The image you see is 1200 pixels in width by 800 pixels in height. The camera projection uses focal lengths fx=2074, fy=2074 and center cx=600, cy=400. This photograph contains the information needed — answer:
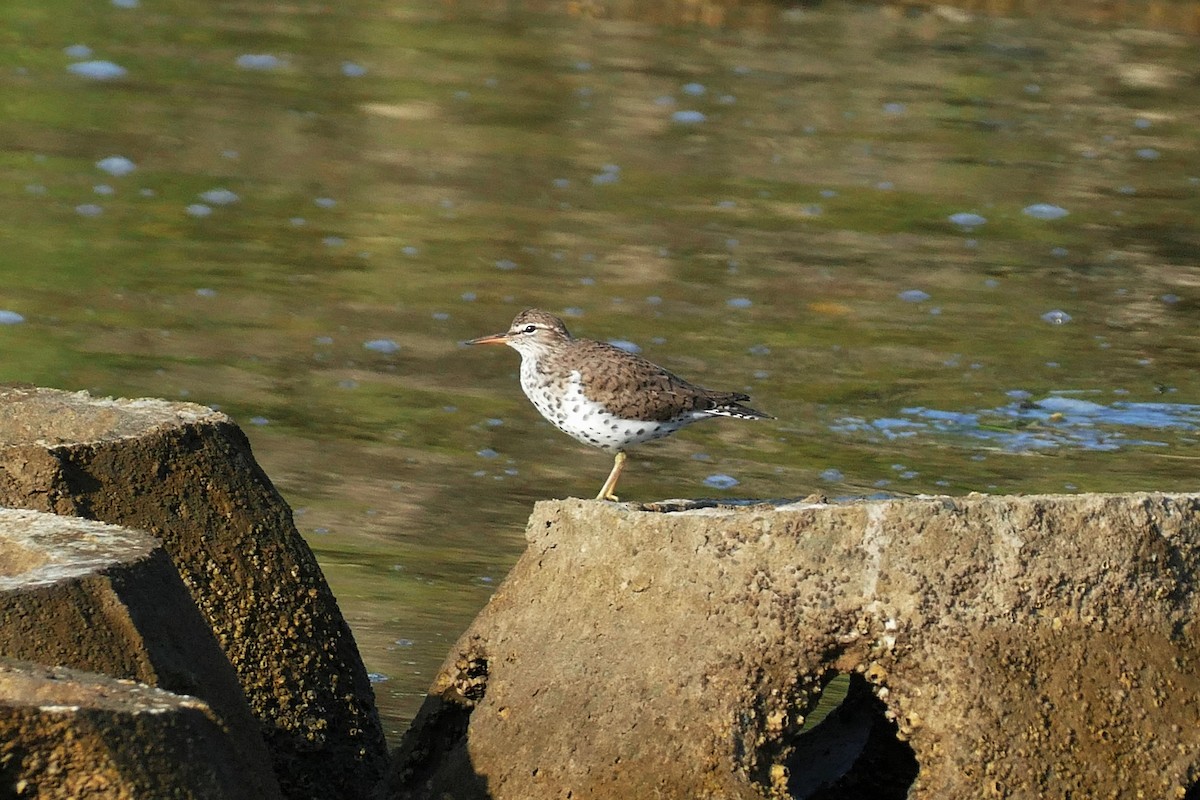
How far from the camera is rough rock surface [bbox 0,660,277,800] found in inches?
141

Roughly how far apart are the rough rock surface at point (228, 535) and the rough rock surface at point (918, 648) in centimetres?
75

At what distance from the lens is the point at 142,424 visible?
5.05m

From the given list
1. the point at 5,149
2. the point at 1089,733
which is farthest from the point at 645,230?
the point at 1089,733

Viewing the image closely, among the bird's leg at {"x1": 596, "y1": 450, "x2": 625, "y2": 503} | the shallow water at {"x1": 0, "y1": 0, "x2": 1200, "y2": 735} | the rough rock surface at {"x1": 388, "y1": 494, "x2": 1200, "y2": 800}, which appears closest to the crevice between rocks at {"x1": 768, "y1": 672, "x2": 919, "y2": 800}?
the rough rock surface at {"x1": 388, "y1": 494, "x2": 1200, "y2": 800}

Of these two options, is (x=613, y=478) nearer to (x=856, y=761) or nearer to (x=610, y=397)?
(x=610, y=397)

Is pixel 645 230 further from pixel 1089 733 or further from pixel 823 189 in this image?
pixel 1089 733

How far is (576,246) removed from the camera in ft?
38.6

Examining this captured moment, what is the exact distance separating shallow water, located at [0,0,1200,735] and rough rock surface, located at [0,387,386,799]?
1.04 meters

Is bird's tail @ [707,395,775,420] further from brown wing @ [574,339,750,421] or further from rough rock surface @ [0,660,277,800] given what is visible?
rough rock surface @ [0,660,277,800]

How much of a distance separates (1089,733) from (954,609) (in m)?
0.40

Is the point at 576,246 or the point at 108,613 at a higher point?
the point at 108,613

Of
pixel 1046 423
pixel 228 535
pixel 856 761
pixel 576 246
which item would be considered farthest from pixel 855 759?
pixel 576 246

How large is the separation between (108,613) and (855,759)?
2.14m

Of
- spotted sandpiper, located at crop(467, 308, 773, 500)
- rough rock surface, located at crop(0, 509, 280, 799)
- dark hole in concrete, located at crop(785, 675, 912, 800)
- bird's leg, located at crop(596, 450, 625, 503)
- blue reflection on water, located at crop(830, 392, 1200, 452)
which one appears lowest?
blue reflection on water, located at crop(830, 392, 1200, 452)
